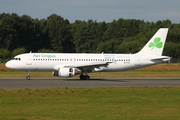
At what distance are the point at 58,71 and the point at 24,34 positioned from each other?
83.0 m

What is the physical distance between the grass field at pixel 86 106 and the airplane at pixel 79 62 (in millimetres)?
17706

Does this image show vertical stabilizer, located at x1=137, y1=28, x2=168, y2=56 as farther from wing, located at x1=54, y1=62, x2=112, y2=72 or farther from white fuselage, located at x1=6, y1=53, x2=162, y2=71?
wing, located at x1=54, y1=62, x2=112, y2=72

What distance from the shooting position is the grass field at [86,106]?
17734mm

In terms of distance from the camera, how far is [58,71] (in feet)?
143

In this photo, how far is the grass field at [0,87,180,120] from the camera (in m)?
17.7

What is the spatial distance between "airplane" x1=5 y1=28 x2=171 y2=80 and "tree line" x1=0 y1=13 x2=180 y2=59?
59.0m

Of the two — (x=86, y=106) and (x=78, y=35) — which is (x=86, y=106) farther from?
(x=78, y=35)

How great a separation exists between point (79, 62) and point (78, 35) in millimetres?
92914

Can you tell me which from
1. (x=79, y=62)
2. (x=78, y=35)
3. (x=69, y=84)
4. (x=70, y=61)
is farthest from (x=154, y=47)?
(x=78, y=35)

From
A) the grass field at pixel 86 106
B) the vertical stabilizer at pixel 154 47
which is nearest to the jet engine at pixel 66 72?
the vertical stabilizer at pixel 154 47

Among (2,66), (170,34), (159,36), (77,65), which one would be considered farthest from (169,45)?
(77,65)

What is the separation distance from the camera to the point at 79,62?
46094mm

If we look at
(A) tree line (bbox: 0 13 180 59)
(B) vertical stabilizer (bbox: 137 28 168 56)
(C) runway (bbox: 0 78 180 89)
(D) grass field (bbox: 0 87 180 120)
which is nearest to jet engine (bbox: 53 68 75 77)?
(C) runway (bbox: 0 78 180 89)

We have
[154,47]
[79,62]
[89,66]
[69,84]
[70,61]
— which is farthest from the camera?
[154,47]
